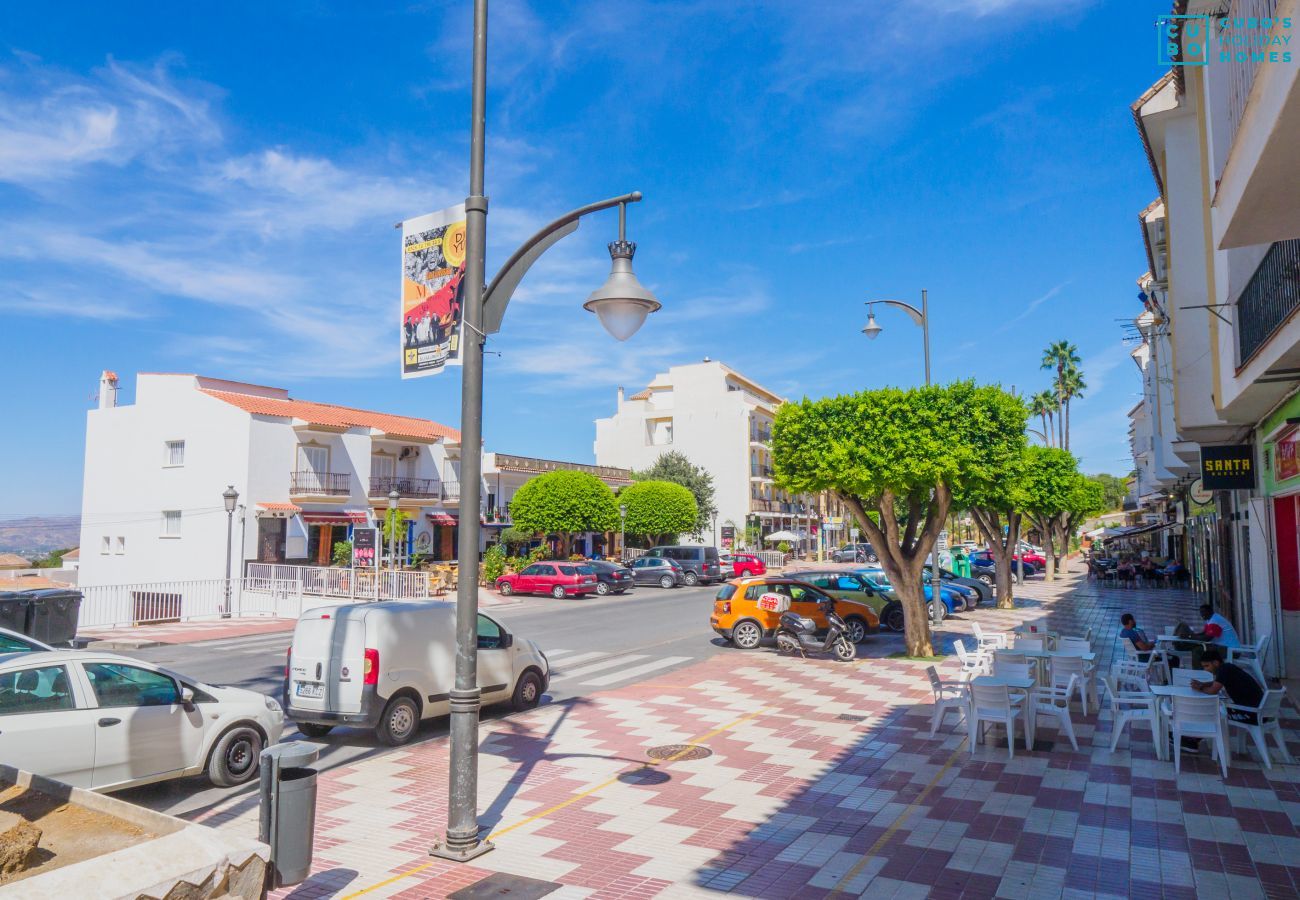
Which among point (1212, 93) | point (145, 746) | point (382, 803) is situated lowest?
point (382, 803)

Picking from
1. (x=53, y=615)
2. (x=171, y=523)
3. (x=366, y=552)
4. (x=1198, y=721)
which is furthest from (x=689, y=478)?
(x=1198, y=721)

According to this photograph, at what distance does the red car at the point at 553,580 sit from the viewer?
34406 millimetres

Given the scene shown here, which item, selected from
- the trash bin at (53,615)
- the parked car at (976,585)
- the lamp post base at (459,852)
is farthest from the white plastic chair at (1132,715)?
the trash bin at (53,615)

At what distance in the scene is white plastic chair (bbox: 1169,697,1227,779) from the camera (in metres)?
8.95

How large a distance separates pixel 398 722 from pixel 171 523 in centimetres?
3151

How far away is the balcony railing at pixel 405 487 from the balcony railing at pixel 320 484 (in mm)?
1923

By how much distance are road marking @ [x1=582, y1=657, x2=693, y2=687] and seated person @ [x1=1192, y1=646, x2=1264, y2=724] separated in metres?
8.99

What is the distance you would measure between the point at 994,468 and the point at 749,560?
98.1 ft

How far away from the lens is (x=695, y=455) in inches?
2712

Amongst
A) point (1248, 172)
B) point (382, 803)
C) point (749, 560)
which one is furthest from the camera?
point (749, 560)

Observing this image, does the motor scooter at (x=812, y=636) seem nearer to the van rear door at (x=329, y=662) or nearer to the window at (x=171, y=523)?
the van rear door at (x=329, y=662)

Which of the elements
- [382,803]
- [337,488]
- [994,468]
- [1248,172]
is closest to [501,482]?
[337,488]

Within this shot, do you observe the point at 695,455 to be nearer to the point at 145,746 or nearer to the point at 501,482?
the point at 501,482

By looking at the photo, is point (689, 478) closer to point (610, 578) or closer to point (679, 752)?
point (610, 578)
